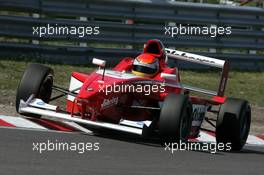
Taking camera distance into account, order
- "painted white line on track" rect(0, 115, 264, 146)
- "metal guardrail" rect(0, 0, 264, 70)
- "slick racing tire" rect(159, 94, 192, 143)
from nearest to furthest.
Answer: "slick racing tire" rect(159, 94, 192, 143) < "painted white line on track" rect(0, 115, 264, 146) < "metal guardrail" rect(0, 0, 264, 70)

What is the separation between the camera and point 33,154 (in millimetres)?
7812

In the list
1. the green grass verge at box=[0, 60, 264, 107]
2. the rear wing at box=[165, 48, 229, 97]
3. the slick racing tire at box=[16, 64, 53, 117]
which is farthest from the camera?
the green grass verge at box=[0, 60, 264, 107]

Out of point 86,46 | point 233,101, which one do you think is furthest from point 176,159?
point 86,46

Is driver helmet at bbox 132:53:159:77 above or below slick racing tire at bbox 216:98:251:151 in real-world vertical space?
above

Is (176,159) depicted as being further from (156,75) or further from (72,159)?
(156,75)

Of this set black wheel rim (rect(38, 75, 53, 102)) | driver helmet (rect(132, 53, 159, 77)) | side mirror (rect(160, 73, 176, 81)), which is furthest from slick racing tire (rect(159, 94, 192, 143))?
black wheel rim (rect(38, 75, 53, 102))

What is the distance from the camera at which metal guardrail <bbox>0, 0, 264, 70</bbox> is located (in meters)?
15.4

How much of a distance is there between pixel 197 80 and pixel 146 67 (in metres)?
5.61

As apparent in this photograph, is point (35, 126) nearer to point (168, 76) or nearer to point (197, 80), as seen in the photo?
point (168, 76)

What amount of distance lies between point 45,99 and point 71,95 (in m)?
0.71

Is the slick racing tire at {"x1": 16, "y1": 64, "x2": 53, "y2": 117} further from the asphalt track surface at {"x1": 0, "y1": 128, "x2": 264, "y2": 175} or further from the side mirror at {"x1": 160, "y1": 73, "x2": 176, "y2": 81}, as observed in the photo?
the side mirror at {"x1": 160, "y1": 73, "x2": 176, "y2": 81}

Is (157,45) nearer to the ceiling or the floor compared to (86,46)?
nearer to the ceiling

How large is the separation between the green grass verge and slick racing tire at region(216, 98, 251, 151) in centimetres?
331

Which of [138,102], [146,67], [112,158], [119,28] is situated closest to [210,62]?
[146,67]
